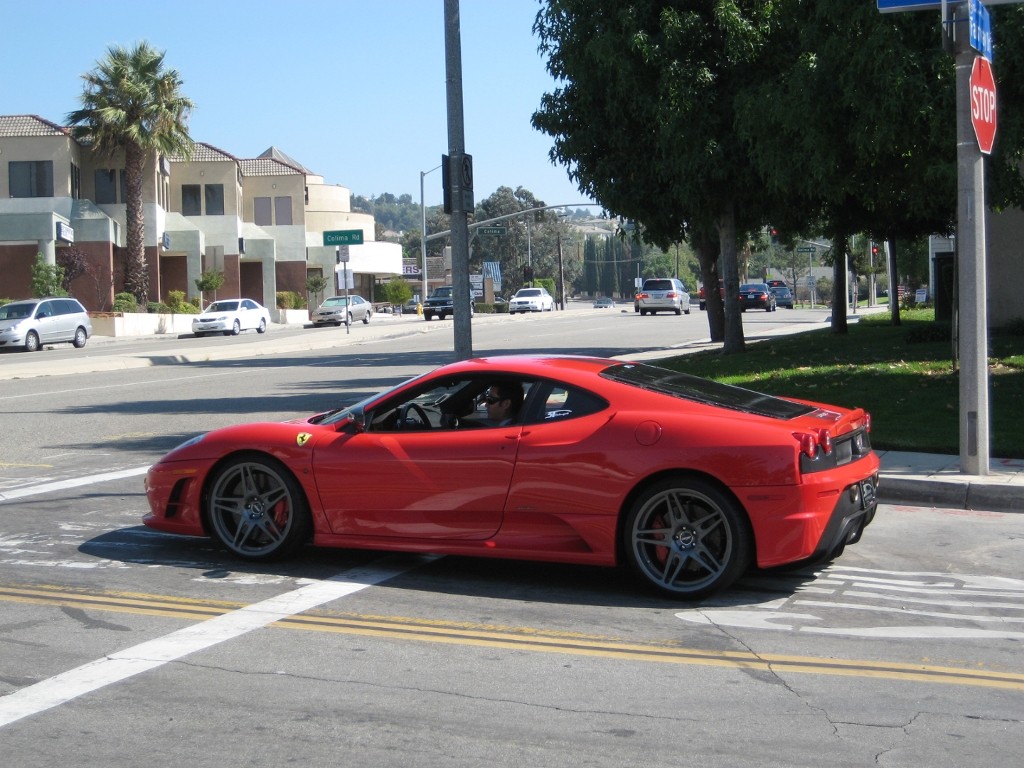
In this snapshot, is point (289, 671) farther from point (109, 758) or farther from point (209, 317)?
point (209, 317)

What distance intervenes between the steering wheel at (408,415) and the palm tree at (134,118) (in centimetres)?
4997

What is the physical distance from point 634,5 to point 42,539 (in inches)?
634

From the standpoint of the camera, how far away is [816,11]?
1548 cm

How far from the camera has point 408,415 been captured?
24.4 ft

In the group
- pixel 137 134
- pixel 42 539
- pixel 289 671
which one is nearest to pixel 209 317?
pixel 137 134

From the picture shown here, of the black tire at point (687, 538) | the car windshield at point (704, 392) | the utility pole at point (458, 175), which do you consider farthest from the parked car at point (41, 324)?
the black tire at point (687, 538)

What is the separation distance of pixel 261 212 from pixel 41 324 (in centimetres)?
3553

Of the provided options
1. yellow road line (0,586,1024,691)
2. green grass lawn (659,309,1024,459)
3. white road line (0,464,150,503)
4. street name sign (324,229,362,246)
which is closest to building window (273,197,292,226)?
street name sign (324,229,362,246)

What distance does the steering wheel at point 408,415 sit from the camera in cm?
742

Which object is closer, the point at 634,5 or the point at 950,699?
the point at 950,699

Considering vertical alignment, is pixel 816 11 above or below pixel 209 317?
above

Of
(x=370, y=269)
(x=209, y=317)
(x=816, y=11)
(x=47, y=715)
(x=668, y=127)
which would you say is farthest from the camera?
(x=370, y=269)

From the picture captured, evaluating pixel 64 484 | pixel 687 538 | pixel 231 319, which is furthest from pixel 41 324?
pixel 687 538

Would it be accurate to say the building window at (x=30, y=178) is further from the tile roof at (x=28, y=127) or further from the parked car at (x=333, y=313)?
the parked car at (x=333, y=313)
